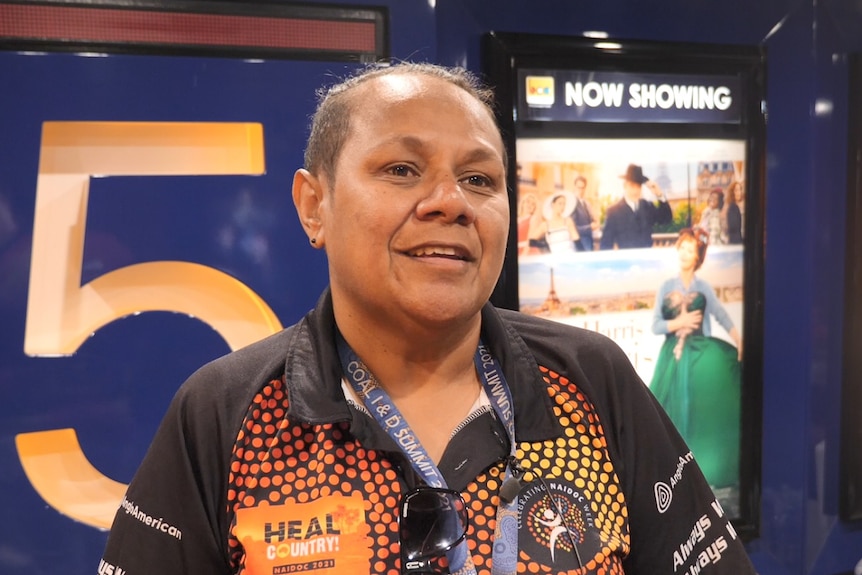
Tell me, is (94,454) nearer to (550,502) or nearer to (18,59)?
(18,59)

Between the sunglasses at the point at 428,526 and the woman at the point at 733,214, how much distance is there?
7.38 ft

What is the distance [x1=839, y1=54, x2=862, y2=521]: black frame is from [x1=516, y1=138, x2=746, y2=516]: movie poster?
47 centimetres

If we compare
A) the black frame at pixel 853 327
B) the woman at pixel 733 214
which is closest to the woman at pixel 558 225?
the woman at pixel 733 214

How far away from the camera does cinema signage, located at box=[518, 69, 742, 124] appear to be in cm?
277

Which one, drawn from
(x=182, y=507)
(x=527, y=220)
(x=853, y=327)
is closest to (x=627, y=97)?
(x=527, y=220)

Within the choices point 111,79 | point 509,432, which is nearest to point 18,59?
point 111,79

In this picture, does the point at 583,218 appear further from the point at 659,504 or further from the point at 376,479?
the point at 376,479

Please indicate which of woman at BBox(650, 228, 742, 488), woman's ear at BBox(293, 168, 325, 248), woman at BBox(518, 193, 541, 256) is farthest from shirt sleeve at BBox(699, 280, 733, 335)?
woman's ear at BBox(293, 168, 325, 248)

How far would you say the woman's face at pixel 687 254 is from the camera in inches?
120

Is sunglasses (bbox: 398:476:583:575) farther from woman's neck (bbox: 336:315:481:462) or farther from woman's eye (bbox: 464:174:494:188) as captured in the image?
→ woman's eye (bbox: 464:174:494:188)

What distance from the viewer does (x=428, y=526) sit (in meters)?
1.15

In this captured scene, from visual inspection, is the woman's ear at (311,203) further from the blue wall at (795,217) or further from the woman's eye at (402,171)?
the blue wall at (795,217)

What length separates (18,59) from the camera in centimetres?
221

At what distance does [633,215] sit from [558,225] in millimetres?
296
